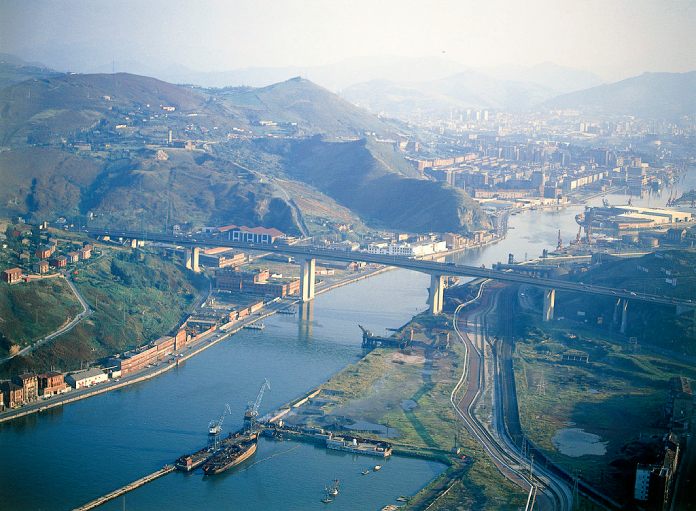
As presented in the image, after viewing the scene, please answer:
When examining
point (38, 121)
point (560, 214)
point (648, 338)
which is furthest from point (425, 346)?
point (38, 121)

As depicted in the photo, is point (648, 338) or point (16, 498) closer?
point (16, 498)

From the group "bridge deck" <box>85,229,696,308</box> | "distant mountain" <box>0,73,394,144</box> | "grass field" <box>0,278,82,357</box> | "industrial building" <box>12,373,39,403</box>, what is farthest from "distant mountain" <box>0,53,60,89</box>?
"industrial building" <box>12,373,39,403</box>

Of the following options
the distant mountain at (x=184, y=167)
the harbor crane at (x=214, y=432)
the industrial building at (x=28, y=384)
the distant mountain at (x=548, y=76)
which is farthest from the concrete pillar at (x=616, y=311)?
the distant mountain at (x=548, y=76)

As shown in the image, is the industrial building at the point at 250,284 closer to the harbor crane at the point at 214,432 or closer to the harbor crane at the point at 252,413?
the harbor crane at the point at 252,413

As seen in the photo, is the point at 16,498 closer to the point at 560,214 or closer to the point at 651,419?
the point at 651,419

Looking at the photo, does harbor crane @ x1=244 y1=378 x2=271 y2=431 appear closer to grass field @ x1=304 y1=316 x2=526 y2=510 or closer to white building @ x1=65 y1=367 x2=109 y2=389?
grass field @ x1=304 y1=316 x2=526 y2=510

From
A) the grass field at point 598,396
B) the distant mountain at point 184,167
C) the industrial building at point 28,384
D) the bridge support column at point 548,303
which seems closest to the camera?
the grass field at point 598,396
